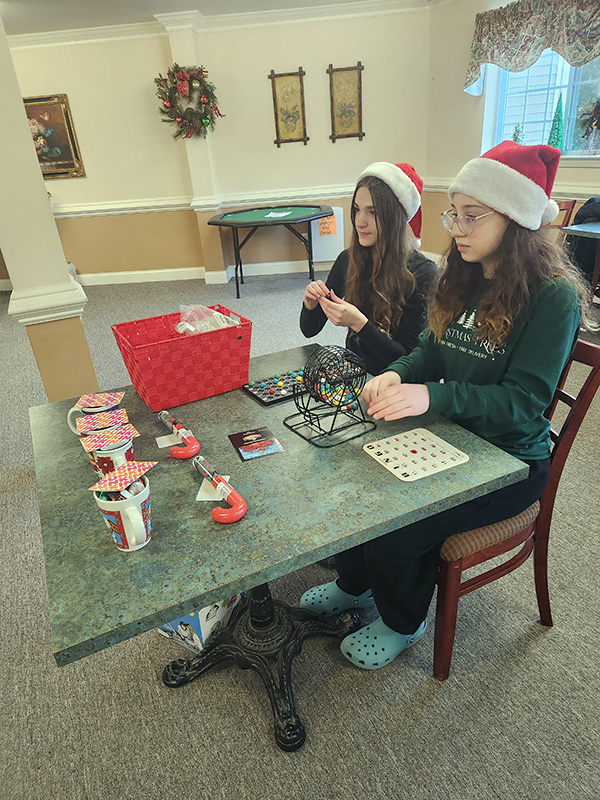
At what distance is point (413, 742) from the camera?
3.95 feet

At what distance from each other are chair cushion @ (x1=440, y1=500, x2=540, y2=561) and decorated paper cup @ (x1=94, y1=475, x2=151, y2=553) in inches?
27.5

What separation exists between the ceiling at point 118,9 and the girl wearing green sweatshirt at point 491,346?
442 centimetres

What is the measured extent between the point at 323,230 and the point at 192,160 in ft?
4.83

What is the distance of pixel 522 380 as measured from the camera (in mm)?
1096

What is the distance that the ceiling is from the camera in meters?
4.15

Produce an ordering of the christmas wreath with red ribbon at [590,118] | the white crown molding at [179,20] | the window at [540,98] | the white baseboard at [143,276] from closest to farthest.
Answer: the christmas wreath with red ribbon at [590,118], the window at [540,98], the white crown molding at [179,20], the white baseboard at [143,276]

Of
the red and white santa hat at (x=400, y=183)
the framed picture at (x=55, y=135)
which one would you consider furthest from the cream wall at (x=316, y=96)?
the red and white santa hat at (x=400, y=183)

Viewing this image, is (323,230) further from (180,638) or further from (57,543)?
(57,543)

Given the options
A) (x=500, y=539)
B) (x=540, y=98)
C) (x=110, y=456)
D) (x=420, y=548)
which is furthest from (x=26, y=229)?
(x=540, y=98)

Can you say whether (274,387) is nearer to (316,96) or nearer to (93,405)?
(93,405)

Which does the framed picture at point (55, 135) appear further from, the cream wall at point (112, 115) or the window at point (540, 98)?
the window at point (540, 98)

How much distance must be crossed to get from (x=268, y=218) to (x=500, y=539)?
13.4 ft

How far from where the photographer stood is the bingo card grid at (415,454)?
0.99 m

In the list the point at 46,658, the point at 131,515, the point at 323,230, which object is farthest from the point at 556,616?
Answer: the point at 323,230
